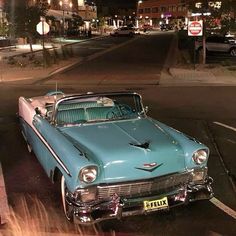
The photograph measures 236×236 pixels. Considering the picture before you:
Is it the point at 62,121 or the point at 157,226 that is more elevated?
the point at 62,121

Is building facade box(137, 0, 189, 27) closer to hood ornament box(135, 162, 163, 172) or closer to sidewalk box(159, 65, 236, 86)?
sidewalk box(159, 65, 236, 86)

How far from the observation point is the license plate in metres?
5.02

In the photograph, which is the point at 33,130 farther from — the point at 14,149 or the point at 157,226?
the point at 157,226

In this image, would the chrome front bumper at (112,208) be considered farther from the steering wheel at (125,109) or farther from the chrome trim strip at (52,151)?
the steering wheel at (125,109)

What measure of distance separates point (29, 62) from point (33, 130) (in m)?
19.2

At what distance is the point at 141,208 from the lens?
500 cm

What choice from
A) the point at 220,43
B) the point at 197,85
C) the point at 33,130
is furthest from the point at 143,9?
the point at 33,130

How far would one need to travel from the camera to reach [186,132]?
32.2 feet

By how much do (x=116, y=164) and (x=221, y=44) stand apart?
92.0 feet

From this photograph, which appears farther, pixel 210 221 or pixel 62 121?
pixel 62 121

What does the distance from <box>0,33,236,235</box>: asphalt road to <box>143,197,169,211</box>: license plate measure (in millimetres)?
298

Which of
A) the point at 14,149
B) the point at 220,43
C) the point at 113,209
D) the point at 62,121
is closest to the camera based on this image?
the point at 113,209

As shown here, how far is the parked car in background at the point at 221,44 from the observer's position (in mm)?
31531

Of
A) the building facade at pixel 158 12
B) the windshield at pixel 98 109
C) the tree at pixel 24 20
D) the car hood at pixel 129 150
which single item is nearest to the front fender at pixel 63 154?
the car hood at pixel 129 150
